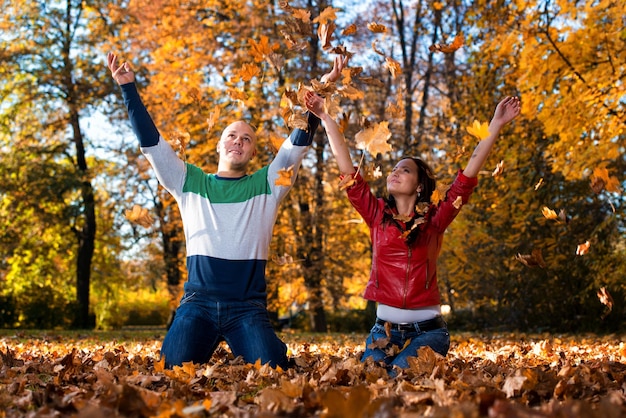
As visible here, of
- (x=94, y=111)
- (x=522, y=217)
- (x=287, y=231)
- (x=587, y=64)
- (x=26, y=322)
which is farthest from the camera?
(x=94, y=111)

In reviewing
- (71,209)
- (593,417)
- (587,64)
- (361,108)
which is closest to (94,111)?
(71,209)

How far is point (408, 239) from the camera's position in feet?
14.5

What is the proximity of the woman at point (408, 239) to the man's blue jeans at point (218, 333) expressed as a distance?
637 mm

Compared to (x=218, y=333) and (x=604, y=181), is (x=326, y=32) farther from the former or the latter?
(x=604, y=181)

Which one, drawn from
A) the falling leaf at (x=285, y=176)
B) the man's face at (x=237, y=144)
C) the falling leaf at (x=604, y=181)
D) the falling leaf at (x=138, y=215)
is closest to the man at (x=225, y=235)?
the man's face at (x=237, y=144)

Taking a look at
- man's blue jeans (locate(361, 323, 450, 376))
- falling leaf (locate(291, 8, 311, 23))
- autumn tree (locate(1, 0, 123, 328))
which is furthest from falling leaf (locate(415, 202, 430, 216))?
autumn tree (locate(1, 0, 123, 328))

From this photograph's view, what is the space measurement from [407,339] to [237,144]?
1.59 meters

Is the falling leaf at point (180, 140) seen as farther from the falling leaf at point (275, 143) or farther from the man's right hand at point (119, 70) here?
the man's right hand at point (119, 70)

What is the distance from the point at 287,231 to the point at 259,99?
121 inches

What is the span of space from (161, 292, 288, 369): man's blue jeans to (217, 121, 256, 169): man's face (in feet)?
2.93

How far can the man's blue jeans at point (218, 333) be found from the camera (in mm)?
4008

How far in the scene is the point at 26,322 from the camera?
17.1 m

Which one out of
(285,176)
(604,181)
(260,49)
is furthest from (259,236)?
(604,181)

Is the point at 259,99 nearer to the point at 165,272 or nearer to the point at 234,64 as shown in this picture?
the point at 234,64
